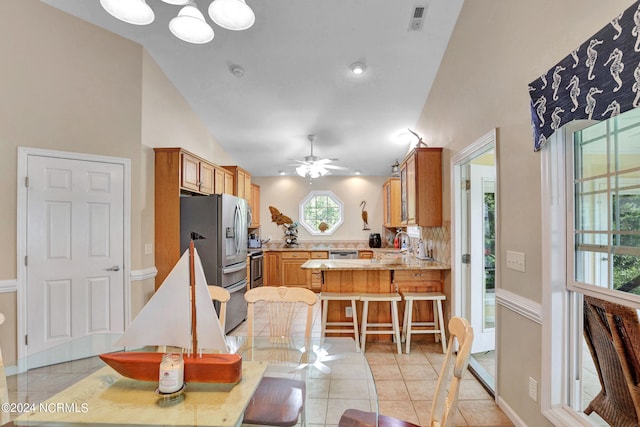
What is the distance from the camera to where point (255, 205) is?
645 centimetres

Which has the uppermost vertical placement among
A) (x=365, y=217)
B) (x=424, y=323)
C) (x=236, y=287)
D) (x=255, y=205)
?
(x=255, y=205)

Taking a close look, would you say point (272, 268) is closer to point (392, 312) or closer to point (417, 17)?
point (392, 312)

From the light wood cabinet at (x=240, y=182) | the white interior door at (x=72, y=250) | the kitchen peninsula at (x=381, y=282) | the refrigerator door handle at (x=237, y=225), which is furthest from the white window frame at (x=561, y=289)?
the light wood cabinet at (x=240, y=182)

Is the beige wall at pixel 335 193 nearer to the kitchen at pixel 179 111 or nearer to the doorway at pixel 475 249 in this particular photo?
the kitchen at pixel 179 111

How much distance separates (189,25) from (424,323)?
3270mm

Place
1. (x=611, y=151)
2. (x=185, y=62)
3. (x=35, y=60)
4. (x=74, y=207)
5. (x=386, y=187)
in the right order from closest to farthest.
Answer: (x=611, y=151) → (x=35, y=60) → (x=74, y=207) → (x=185, y=62) → (x=386, y=187)

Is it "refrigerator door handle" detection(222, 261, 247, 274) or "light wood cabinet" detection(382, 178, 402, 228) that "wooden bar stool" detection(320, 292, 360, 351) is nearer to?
"refrigerator door handle" detection(222, 261, 247, 274)

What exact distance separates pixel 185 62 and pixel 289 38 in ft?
3.99

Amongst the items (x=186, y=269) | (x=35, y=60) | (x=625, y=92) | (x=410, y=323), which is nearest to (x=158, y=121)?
(x=35, y=60)

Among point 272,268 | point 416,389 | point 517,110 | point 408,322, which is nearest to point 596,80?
point 517,110

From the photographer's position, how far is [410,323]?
315 centimetres

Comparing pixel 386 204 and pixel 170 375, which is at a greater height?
pixel 386 204

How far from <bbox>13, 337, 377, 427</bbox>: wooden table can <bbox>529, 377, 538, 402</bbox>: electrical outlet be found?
1.05m

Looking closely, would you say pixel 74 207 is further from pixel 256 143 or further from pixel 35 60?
pixel 256 143
